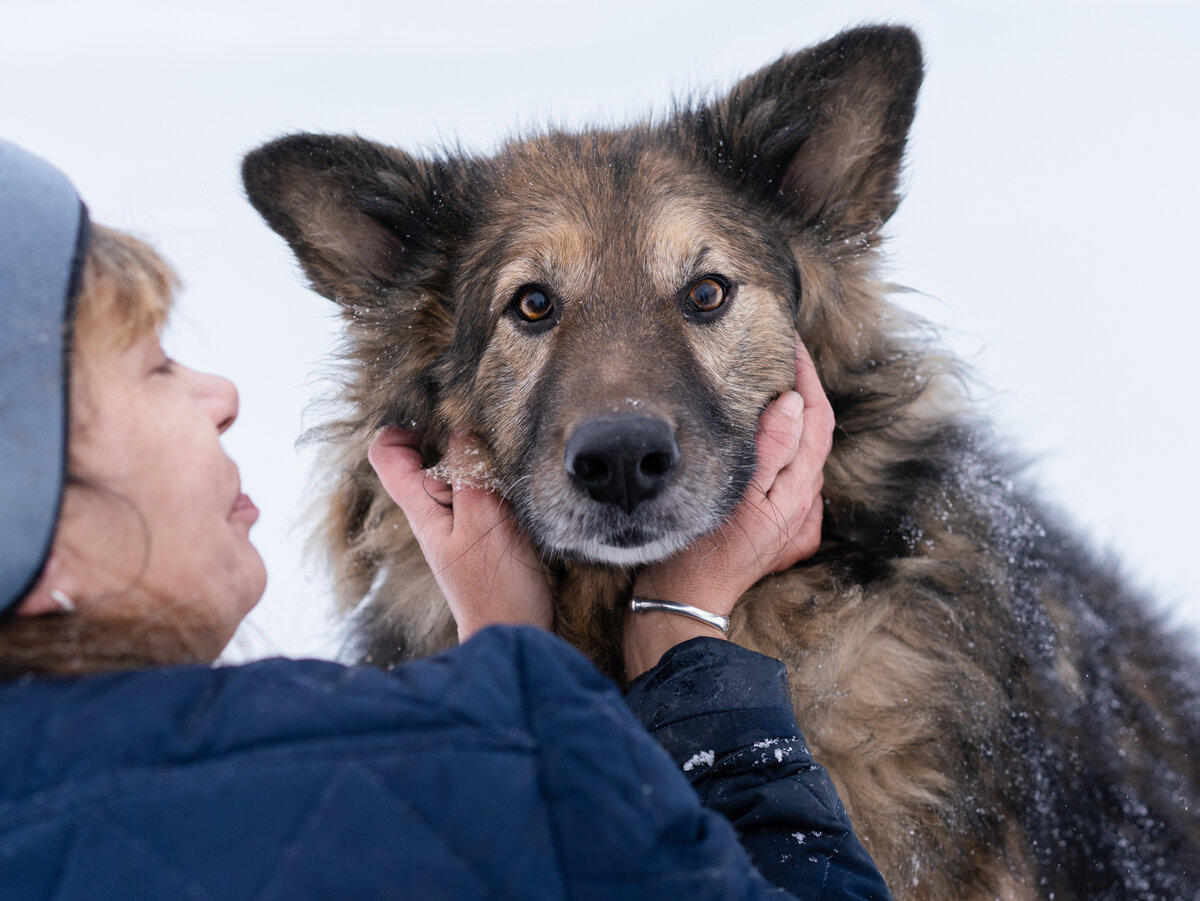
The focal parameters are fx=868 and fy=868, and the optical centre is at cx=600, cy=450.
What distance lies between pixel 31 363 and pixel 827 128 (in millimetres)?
2307

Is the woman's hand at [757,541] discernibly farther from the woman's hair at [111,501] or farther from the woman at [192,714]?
the woman's hair at [111,501]

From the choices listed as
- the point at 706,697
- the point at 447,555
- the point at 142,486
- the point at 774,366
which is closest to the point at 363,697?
the point at 142,486

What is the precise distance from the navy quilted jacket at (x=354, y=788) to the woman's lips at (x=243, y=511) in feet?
1.55

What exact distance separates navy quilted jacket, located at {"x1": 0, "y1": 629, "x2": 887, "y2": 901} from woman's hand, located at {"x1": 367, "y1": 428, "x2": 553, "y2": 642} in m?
0.99

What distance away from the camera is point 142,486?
132 cm

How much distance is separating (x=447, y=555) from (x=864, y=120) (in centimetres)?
180

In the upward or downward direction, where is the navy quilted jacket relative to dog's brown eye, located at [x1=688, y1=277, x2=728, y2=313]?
downward

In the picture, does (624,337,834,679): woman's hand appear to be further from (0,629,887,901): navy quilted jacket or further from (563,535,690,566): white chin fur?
(0,629,887,901): navy quilted jacket

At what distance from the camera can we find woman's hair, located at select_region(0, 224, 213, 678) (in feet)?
3.86

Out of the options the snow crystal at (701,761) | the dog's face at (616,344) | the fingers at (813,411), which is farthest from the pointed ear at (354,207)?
the snow crystal at (701,761)

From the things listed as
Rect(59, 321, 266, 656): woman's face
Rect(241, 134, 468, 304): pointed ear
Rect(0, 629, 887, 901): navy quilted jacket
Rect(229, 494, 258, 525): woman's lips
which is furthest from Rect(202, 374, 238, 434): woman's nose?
Rect(241, 134, 468, 304): pointed ear

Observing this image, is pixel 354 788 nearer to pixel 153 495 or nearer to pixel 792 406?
pixel 153 495

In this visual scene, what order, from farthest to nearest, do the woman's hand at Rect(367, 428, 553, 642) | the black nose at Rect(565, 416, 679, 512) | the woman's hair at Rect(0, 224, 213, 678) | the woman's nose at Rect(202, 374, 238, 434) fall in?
the woman's hand at Rect(367, 428, 553, 642)
the black nose at Rect(565, 416, 679, 512)
the woman's nose at Rect(202, 374, 238, 434)
the woman's hair at Rect(0, 224, 213, 678)

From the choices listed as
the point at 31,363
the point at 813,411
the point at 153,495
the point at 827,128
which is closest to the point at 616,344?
the point at 813,411
